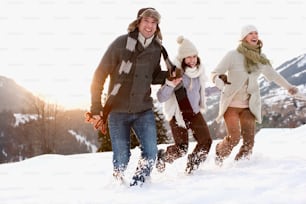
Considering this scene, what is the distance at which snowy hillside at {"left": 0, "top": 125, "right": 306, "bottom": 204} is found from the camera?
3.69 meters

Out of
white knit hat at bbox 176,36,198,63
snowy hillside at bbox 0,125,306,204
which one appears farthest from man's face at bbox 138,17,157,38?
snowy hillside at bbox 0,125,306,204

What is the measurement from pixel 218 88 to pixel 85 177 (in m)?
2.25

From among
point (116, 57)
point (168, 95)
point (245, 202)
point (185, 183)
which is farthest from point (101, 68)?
point (245, 202)

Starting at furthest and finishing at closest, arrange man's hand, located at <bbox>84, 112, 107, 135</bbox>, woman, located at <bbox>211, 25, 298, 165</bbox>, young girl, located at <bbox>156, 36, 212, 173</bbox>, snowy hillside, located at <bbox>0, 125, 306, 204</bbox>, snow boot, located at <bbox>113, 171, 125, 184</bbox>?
woman, located at <bbox>211, 25, 298, 165</bbox>
young girl, located at <bbox>156, 36, 212, 173</bbox>
snow boot, located at <bbox>113, 171, 125, 184</bbox>
man's hand, located at <bbox>84, 112, 107, 135</bbox>
snowy hillside, located at <bbox>0, 125, 306, 204</bbox>

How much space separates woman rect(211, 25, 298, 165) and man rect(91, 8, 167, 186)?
1615 mm

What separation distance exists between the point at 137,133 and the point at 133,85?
0.55m

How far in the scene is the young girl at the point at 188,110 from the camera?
17.7 feet

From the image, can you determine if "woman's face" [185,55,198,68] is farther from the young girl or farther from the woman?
the woman

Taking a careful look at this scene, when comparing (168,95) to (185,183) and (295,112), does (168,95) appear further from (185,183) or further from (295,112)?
(295,112)

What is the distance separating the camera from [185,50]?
541cm

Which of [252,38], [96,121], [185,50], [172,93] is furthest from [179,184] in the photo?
[252,38]

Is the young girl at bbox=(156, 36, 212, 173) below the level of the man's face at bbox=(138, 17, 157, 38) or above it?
below

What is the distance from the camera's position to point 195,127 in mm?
5418

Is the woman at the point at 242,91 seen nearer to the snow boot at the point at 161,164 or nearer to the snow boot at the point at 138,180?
the snow boot at the point at 161,164
